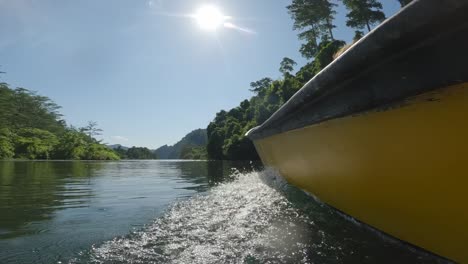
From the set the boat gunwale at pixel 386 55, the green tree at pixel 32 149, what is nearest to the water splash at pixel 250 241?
the boat gunwale at pixel 386 55

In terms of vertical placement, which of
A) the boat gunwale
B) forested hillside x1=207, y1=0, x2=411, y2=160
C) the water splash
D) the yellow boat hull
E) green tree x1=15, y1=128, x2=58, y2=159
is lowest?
the water splash

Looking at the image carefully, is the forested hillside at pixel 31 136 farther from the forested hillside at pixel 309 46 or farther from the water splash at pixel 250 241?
the water splash at pixel 250 241

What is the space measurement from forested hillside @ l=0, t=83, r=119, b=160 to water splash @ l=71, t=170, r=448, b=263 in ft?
156

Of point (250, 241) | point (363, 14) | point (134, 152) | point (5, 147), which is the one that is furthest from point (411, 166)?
point (134, 152)

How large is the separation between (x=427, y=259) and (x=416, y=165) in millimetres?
721

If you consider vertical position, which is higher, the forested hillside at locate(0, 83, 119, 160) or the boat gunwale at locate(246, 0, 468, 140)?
the forested hillside at locate(0, 83, 119, 160)

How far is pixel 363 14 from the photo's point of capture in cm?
3547

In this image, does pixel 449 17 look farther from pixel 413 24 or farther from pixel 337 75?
pixel 337 75

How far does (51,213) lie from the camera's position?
403cm

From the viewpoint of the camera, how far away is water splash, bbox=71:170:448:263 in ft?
7.29

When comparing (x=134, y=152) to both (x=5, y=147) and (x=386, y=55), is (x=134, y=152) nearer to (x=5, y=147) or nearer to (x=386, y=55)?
(x=5, y=147)

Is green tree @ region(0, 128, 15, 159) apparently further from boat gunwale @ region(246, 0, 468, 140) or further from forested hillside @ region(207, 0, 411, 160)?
boat gunwale @ region(246, 0, 468, 140)

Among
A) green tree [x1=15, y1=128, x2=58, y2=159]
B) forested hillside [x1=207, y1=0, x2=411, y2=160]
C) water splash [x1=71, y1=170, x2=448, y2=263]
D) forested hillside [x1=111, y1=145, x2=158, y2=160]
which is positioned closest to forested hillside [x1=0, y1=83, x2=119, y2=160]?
green tree [x1=15, y1=128, x2=58, y2=159]

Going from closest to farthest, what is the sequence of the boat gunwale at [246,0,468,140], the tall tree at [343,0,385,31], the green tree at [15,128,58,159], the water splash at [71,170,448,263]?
the boat gunwale at [246,0,468,140] < the water splash at [71,170,448,263] < the tall tree at [343,0,385,31] < the green tree at [15,128,58,159]
